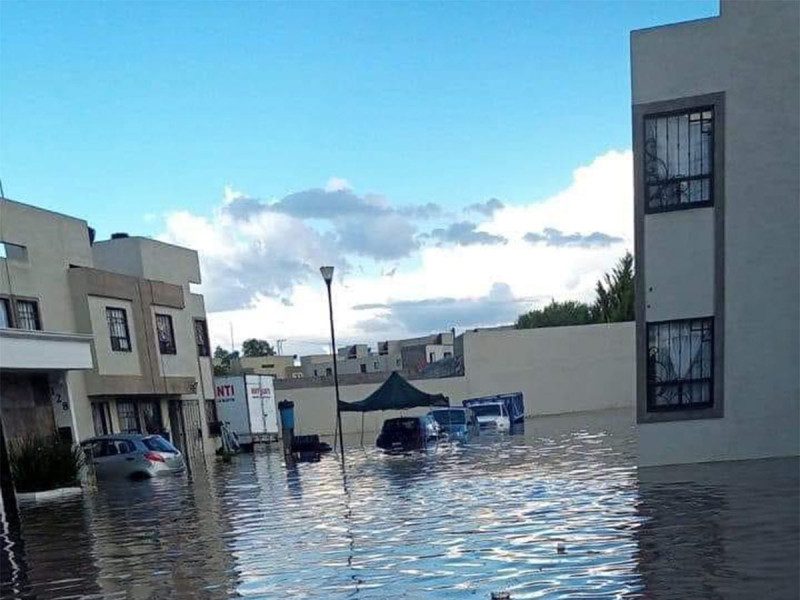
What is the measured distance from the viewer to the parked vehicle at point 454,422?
31.2 meters

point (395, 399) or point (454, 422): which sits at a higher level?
point (395, 399)

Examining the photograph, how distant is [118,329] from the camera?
29.8 m

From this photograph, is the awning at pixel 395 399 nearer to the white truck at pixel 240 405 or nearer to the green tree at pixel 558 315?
the white truck at pixel 240 405

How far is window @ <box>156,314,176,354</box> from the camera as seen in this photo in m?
32.8

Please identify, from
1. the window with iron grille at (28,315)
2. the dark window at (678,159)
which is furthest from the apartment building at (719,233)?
the window with iron grille at (28,315)

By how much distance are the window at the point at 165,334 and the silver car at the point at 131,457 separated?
31.5 ft

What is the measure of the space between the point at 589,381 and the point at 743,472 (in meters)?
35.3

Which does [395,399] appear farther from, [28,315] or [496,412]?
[28,315]

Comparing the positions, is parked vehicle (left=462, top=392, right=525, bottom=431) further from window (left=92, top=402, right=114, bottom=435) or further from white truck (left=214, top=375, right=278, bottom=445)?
window (left=92, top=402, right=114, bottom=435)

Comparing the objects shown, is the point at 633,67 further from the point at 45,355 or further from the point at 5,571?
the point at 45,355

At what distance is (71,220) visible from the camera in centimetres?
2838

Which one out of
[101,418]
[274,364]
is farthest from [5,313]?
[274,364]

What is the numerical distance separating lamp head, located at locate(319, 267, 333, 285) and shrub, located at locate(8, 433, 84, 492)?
841 centimetres

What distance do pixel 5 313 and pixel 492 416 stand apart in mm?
20198
